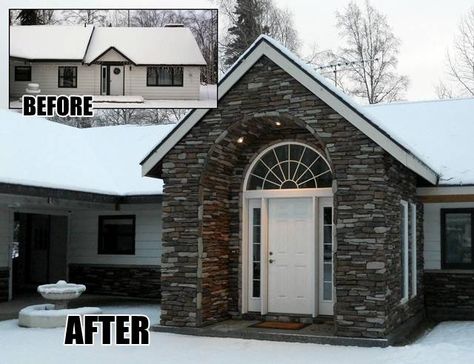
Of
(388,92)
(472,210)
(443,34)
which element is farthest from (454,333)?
(443,34)

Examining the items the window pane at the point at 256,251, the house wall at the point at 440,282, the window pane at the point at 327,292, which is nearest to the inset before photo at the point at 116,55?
the window pane at the point at 256,251

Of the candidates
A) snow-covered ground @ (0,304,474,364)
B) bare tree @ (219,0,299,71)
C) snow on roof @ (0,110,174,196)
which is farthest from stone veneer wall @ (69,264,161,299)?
bare tree @ (219,0,299,71)

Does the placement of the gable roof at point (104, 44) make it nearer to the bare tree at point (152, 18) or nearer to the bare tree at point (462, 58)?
the bare tree at point (152, 18)

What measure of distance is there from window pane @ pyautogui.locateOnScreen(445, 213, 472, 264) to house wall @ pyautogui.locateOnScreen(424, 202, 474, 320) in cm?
18

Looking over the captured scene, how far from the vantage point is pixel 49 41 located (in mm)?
11188

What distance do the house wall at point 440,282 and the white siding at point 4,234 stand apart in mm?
8726

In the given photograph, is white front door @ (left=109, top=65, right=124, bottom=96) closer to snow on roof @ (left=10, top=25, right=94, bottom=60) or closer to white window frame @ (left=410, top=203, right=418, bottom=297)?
snow on roof @ (left=10, top=25, right=94, bottom=60)

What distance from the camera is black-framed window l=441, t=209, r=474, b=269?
1292cm

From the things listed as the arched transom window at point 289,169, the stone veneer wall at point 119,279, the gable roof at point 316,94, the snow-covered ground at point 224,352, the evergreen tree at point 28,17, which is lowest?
the snow-covered ground at point 224,352

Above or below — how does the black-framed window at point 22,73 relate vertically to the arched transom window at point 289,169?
above

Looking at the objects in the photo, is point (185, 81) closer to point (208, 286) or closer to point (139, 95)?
point (139, 95)

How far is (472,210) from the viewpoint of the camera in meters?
12.9

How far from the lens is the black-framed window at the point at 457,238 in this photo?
42.4ft

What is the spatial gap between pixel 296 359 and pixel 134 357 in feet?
7.08
